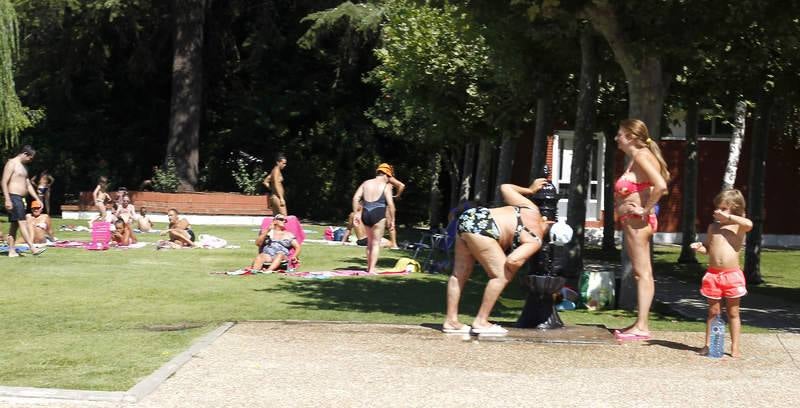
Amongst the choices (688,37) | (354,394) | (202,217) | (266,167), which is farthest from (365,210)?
(266,167)

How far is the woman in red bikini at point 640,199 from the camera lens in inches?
380

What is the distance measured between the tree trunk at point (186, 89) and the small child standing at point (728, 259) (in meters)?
27.4

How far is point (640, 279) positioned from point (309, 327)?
9.83 feet

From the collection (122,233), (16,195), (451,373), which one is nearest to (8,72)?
(122,233)

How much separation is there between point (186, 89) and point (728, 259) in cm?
2821

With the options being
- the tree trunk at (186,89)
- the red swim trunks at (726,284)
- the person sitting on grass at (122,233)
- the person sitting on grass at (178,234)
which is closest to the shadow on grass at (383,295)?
the red swim trunks at (726,284)

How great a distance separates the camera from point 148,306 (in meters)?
12.2

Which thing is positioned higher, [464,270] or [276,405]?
[464,270]

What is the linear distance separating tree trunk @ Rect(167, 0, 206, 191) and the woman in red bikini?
26548 millimetres

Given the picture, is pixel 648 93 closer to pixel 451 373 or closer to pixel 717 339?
pixel 717 339

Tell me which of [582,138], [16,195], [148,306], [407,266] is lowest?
[148,306]

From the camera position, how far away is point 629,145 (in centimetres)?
973

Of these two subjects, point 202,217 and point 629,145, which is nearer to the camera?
point 629,145

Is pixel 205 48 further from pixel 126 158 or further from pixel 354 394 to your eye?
pixel 354 394
